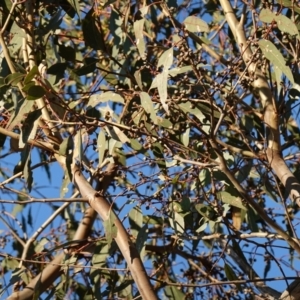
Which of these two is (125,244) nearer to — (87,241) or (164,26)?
(87,241)

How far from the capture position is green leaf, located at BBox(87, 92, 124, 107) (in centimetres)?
205

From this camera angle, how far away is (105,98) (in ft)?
6.80

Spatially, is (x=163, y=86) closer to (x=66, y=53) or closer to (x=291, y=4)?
(x=291, y=4)

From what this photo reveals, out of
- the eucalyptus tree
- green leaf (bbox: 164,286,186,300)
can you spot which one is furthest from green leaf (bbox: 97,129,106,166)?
green leaf (bbox: 164,286,186,300)

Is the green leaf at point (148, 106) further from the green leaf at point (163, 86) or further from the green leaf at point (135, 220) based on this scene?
the green leaf at point (135, 220)

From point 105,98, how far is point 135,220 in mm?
344

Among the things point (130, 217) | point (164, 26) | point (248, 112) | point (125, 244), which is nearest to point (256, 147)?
point (248, 112)

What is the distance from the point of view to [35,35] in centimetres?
239

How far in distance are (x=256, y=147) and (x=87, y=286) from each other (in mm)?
754

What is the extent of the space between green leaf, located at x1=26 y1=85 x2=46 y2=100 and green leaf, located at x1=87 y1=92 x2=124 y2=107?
23 cm

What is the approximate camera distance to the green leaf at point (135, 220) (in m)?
2.20

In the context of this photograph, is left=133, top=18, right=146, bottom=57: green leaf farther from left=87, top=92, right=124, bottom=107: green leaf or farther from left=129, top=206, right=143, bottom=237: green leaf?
left=129, top=206, right=143, bottom=237: green leaf

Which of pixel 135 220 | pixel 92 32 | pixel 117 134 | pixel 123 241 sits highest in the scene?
pixel 92 32

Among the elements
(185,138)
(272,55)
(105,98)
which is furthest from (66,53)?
(272,55)
